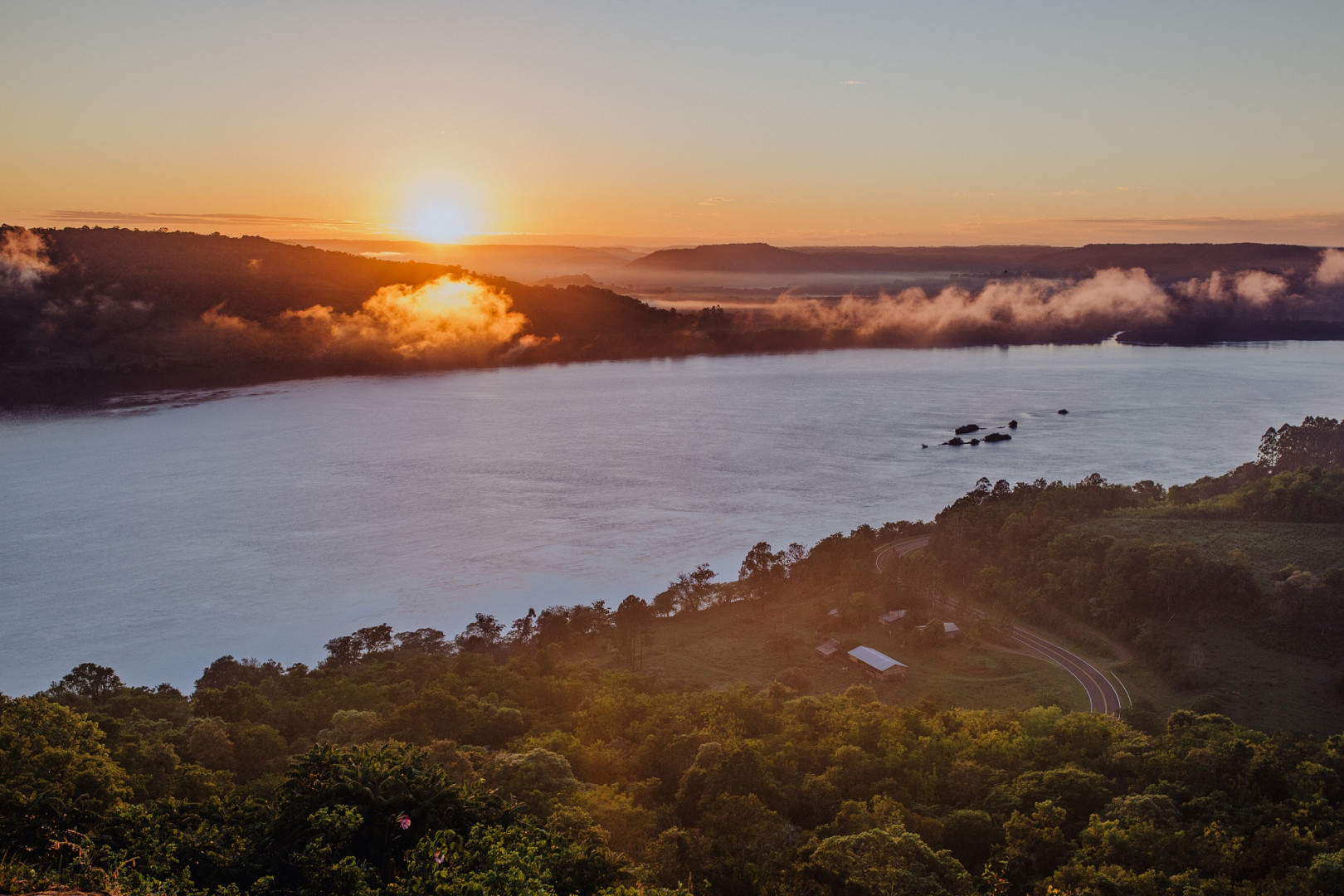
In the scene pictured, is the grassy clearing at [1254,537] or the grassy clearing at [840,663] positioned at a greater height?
the grassy clearing at [1254,537]

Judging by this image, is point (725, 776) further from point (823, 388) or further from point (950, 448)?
point (823, 388)

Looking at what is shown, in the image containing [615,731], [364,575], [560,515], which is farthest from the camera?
[560,515]

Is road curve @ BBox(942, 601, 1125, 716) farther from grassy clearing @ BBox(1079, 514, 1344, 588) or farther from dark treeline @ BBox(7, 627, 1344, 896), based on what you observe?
grassy clearing @ BBox(1079, 514, 1344, 588)

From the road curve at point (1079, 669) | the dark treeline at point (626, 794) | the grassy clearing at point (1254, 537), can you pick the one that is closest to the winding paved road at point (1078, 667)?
the road curve at point (1079, 669)

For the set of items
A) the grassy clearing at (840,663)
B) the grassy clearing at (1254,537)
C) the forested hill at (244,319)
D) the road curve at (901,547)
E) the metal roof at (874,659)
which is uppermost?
the forested hill at (244,319)

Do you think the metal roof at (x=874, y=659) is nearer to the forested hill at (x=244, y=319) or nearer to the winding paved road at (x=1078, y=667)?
the winding paved road at (x=1078, y=667)

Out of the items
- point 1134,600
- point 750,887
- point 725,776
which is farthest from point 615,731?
point 1134,600

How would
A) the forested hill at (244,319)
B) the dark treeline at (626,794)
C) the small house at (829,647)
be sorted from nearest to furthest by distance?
the dark treeline at (626,794)
the small house at (829,647)
the forested hill at (244,319)

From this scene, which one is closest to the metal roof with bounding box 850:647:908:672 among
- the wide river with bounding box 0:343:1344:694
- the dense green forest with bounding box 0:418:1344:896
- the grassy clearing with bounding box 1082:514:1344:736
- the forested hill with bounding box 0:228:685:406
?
the dense green forest with bounding box 0:418:1344:896
